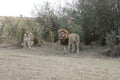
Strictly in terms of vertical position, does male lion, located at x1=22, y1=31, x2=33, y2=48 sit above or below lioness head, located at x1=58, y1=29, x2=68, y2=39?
below

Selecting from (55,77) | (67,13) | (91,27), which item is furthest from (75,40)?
(55,77)

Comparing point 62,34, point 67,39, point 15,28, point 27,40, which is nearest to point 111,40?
point 67,39

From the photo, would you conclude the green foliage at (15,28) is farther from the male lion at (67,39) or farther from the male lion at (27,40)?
the male lion at (67,39)

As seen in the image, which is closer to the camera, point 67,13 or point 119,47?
point 119,47

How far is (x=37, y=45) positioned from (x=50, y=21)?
2371mm

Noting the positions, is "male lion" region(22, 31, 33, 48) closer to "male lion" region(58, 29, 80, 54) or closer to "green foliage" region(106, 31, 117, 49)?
"male lion" region(58, 29, 80, 54)

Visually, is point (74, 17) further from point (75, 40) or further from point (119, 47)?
point (119, 47)

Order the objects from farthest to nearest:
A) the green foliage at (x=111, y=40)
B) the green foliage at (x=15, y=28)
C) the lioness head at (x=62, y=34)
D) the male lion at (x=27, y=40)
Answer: the green foliage at (x=15, y=28), the male lion at (x=27, y=40), the lioness head at (x=62, y=34), the green foliage at (x=111, y=40)

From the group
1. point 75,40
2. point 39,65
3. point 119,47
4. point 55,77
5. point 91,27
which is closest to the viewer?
point 55,77

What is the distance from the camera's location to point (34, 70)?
12.4m

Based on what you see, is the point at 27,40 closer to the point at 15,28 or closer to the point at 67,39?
the point at 15,28

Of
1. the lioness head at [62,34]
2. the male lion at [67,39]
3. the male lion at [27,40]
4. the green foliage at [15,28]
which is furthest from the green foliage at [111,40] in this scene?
the green foliage at [15,28]

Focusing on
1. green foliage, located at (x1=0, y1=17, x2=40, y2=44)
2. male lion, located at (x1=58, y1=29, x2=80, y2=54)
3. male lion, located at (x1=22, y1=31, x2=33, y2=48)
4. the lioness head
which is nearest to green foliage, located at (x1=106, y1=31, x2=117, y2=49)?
male lion, located at (x1=58, y1=29, x2=80, y2=54)

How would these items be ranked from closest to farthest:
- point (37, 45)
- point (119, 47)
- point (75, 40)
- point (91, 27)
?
point (119, 47) → point (75, 40) → point (91, 27) → point (37, 45)
